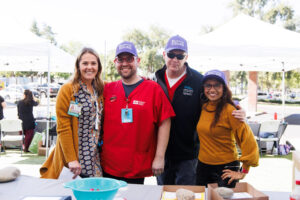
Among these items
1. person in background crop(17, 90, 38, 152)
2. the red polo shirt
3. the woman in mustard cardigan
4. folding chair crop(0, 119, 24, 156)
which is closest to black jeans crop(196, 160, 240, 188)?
the red polo shirt

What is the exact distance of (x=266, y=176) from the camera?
16.3 ft

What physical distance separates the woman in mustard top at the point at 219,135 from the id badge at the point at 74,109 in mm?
910

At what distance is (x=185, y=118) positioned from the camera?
7.68 ft

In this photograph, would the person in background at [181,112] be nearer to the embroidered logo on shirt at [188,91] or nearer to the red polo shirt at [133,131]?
the embroidered logo on shirt at [188,91]

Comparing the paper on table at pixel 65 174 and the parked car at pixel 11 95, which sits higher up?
the parked car at pixel 11 95

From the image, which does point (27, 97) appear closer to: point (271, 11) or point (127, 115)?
point (127, 115)

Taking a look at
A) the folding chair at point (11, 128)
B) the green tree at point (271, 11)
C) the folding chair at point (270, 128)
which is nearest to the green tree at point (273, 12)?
the green tree at point (271, 11)

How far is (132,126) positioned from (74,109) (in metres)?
0.43

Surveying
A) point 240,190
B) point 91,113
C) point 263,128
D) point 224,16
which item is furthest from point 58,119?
point 224,16

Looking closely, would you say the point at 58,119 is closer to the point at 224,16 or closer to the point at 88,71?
the point at 88,71

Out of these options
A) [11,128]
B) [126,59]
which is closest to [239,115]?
[126,59]

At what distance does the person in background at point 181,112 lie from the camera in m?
2.35

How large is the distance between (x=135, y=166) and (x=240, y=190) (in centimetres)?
77

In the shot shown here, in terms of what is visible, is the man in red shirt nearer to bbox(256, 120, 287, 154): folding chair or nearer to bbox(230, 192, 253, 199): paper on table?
bbox(230, 192, 253, 199): paper on table
